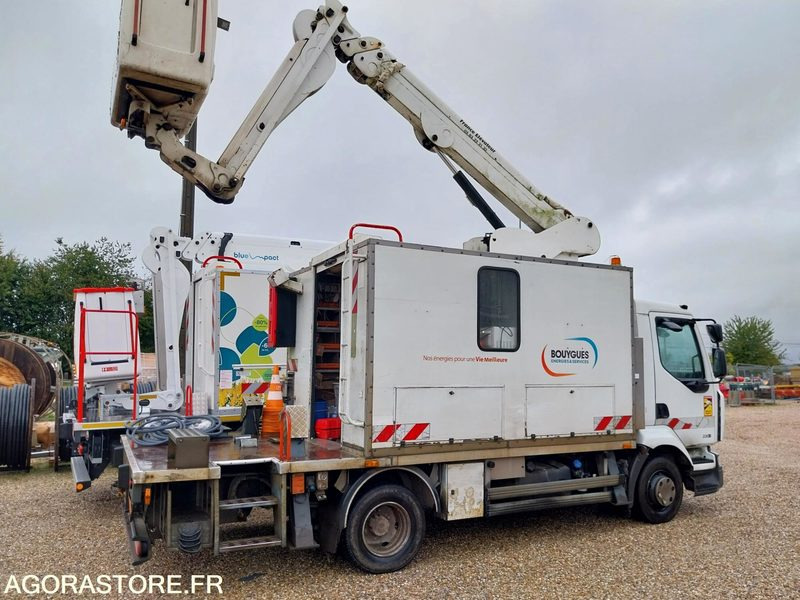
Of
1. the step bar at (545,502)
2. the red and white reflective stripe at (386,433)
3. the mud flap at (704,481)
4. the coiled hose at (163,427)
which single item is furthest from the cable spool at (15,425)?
the mud flap at (704,481)

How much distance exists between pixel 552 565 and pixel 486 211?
397cm

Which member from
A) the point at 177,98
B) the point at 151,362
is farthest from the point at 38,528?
the point at 151,362

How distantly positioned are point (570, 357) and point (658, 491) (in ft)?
6.46

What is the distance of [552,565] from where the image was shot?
6.15 metres

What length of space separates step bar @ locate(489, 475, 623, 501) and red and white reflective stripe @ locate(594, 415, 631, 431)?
516 millimetres

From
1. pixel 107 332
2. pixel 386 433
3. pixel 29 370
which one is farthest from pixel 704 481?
pixel 29 370

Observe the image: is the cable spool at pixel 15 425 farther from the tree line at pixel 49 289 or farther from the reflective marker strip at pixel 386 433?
the tree line at pixel 49 289

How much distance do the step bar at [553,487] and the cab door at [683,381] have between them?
1.05 metres

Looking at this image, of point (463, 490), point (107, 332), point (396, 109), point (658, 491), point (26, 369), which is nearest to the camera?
point (463, 490)

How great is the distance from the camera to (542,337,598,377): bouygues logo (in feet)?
22.2

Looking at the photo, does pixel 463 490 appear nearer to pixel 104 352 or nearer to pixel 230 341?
pixel 230 341

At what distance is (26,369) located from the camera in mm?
16469

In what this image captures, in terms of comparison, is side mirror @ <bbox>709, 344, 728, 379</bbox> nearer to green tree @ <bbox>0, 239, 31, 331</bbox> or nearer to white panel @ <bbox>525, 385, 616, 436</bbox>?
white panel @ <bbox>525, 385, 616, 436</bbox>

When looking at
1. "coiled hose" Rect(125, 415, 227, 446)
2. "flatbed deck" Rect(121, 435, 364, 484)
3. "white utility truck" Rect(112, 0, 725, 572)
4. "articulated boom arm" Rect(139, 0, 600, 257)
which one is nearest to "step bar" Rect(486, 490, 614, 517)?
"white utility truck" Rect(112, 0, 725, 572)
